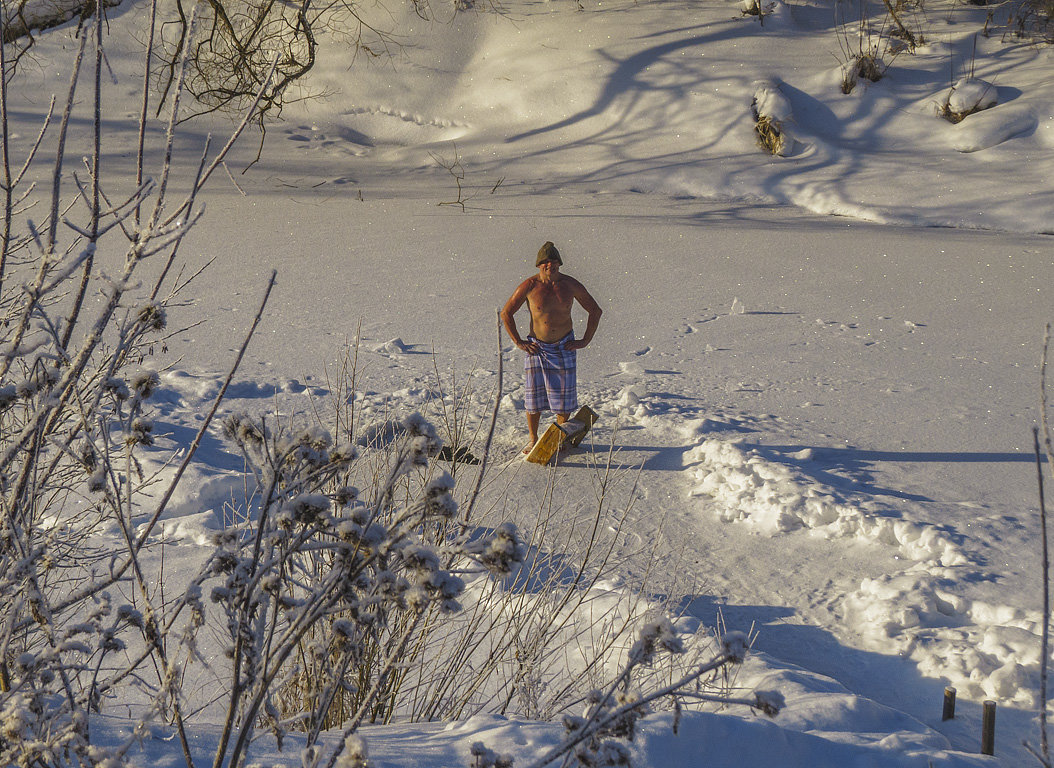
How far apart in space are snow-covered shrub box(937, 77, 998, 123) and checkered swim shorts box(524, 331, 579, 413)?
379 inches

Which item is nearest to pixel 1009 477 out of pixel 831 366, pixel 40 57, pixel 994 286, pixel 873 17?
pixel 831 366

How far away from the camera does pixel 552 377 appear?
18.0ft

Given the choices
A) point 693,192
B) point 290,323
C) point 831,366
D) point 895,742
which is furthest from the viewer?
point 693,192

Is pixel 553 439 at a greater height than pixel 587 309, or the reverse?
pixel 587 309

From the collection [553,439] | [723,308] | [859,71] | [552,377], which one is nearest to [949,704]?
[553,439]

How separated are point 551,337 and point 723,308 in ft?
9.34

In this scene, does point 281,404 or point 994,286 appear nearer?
point 281,404

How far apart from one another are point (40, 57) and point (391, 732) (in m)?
16.8

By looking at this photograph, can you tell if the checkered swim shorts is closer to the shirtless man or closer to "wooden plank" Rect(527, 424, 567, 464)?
the shirtless man

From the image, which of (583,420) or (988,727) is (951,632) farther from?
(583,420)

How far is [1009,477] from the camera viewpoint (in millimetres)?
4871

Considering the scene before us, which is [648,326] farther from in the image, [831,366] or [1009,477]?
[1009,477]

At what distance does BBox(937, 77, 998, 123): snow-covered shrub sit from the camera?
12.5 metres

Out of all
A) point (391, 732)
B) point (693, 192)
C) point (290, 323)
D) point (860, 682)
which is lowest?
point (860, 682)
